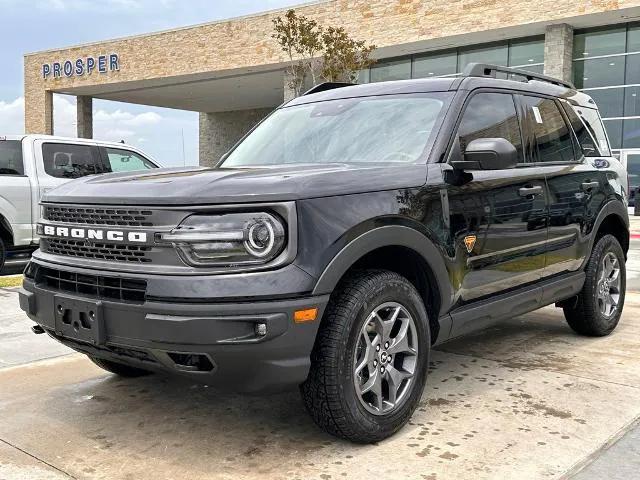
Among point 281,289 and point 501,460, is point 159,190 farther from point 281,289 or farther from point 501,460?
point 501,460

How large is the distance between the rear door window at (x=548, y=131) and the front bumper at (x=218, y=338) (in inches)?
95.5

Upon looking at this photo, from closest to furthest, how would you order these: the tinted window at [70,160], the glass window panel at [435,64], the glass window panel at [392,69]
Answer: the tinted window at [70,160], the glass window panel at [435,64], the glass window panel at [392,69]

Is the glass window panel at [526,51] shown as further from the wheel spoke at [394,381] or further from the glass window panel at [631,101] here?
the wheel spoke at [394,381]

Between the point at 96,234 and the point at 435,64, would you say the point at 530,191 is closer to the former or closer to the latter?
the point at 96,234

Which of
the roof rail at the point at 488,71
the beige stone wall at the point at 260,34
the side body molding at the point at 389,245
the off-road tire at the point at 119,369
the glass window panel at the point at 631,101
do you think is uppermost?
the beige stone wall at the point at 260,34

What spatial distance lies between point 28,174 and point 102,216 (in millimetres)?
6647

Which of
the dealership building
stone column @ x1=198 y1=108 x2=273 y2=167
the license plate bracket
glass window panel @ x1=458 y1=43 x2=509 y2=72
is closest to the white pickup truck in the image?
the license plate bracket

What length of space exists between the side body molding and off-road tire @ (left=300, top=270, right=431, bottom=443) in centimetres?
14

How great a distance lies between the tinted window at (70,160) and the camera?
919cm

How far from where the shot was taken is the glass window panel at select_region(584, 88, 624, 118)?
24.1 meters

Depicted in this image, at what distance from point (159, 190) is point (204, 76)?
32.2m

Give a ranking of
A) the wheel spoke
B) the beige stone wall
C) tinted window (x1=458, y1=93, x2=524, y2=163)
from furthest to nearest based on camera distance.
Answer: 1. the beige stone wall
2. tinted window (x1=458, y1=93, x2=524, y2=163)
3. the wheel spoke

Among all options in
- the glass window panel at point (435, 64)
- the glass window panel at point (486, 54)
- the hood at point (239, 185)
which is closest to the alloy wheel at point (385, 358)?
the hood at point (239, 185)

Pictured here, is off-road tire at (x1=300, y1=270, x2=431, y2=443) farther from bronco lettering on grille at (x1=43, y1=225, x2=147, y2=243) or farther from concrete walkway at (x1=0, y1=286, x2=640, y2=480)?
bronco lettering on grille at (x1=43, y1=225, x2=147, y2=243)
